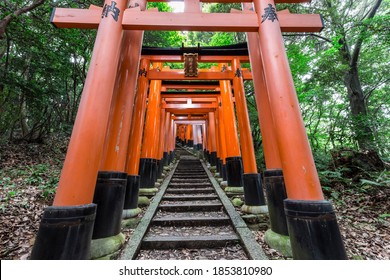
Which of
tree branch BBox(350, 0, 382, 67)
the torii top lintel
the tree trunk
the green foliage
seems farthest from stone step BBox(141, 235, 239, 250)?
the green foliage

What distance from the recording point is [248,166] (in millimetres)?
5043

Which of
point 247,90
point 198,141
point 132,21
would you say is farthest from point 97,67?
point 198,141

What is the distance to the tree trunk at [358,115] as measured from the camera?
697 cm

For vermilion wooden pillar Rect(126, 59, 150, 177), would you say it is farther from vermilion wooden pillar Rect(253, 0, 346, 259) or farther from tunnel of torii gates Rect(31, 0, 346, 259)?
vermilion wooden pillar Rect(253, 0, 346, 259)

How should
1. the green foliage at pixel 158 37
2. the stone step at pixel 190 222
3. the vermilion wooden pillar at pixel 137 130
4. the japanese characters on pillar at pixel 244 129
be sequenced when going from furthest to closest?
the green foliage at pixel 158 37 < the japanese characters on pillar at pixel 244 129 < the vermilion wooden pillar at pixel 137 130 < the stone step at pixel 190 222

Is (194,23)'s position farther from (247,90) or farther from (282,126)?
(247,90)

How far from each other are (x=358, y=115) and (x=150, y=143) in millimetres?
7671

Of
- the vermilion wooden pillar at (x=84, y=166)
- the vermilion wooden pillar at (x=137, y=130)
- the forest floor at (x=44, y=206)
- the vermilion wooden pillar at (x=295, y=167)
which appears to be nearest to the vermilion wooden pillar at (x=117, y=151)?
the vermilion wooden pillar at (x=84, y=166)

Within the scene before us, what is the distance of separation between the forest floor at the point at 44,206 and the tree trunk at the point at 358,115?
219 centimetres

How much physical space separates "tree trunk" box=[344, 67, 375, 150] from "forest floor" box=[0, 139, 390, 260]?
2190 mm

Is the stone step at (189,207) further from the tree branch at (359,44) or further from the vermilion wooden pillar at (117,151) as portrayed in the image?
the tree branch at (359,44)

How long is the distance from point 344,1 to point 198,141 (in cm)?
1558

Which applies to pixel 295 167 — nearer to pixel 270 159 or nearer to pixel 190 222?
pixel 270 159

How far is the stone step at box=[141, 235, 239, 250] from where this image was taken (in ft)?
10.9
